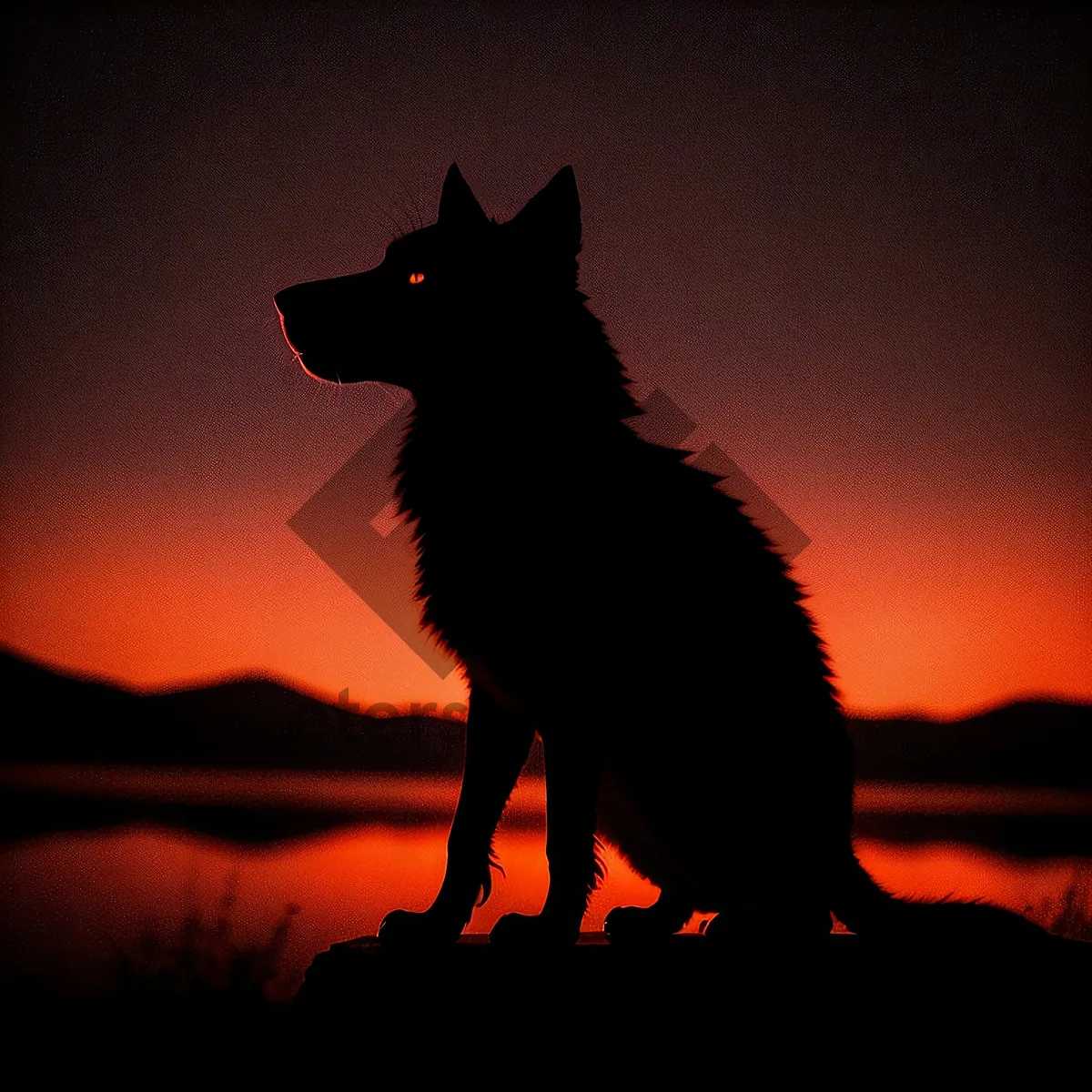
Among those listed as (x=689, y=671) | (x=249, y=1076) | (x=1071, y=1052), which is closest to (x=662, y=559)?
(x=689, y=671)

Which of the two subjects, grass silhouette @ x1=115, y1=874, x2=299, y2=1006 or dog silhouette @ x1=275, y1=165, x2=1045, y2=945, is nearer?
dog silhouette @ x1=275, y1=165, x2=1045, y2=945

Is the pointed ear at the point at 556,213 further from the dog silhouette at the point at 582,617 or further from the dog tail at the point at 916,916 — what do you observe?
the dog tail at the point at 916,916

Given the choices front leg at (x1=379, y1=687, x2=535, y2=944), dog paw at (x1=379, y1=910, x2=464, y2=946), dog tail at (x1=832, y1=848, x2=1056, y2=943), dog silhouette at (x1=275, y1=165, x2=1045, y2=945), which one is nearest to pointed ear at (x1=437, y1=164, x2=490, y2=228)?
dog silhouette at (x1=275, y1=165, x2=1045, y2=945)

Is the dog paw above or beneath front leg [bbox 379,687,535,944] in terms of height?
beneath

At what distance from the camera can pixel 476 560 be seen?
1.75 metres

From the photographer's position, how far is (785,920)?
1744mm

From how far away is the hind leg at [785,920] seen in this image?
1.74m

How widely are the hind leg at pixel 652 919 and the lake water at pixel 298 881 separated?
0.07 meters

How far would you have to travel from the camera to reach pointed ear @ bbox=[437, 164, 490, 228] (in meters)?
2.00

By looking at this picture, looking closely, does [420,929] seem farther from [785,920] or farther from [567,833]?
[785,920]

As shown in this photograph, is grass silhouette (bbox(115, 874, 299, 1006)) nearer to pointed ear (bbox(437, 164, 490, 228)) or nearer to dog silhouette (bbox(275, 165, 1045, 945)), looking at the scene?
dog silhouette (bbox(275, 165, 1045, 945))

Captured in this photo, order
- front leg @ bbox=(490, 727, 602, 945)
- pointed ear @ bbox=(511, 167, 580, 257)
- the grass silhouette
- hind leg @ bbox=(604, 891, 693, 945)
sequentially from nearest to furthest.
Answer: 1. front leg @ bbox=(490, 727, 602, 945)
2. pointed ear @ bbox=(511, 167, 580, 257)
3. hind leg @ bbox=(604, 891, 693, 945)
4. the grass silhouette

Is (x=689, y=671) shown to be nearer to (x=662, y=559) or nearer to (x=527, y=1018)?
(x=662, y=559)

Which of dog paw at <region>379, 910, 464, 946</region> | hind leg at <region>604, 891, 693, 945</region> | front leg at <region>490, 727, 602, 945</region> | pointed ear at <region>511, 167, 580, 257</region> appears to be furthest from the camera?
hind leg at <region>604, 891, 693, 945</region>
